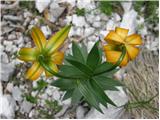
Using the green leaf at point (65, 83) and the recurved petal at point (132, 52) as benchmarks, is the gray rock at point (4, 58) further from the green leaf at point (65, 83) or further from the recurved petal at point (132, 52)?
the recurved petal at point (132, 52)

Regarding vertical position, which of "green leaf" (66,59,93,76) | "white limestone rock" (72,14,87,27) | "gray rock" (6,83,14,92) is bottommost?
"gray rock" (6,83,14,92)

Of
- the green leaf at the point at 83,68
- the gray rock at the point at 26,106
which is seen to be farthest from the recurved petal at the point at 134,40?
the gray rock at the point at 26,106

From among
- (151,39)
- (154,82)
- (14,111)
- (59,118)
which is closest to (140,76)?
(154,82)

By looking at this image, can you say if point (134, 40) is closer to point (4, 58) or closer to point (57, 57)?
point (57, 57)

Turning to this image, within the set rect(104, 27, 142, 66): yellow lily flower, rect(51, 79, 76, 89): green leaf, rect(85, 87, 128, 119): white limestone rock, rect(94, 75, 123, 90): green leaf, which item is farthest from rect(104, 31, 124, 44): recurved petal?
rect(85, 87, 128, 119): white limestone rock

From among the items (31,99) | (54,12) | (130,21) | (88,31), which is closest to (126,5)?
(130,21)

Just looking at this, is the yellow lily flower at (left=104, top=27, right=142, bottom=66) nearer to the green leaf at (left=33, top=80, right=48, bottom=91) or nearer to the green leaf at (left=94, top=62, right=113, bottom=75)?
the green leaf at (left=94, top=62, right=113, bottom=75)

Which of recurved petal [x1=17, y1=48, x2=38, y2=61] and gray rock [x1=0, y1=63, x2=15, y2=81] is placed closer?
recurved petal [x1=17, y1=48, x2=38, y2=61]

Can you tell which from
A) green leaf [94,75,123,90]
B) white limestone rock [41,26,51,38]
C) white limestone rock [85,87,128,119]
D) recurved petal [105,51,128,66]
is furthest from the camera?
white limestone rock [41,26,51,38]
